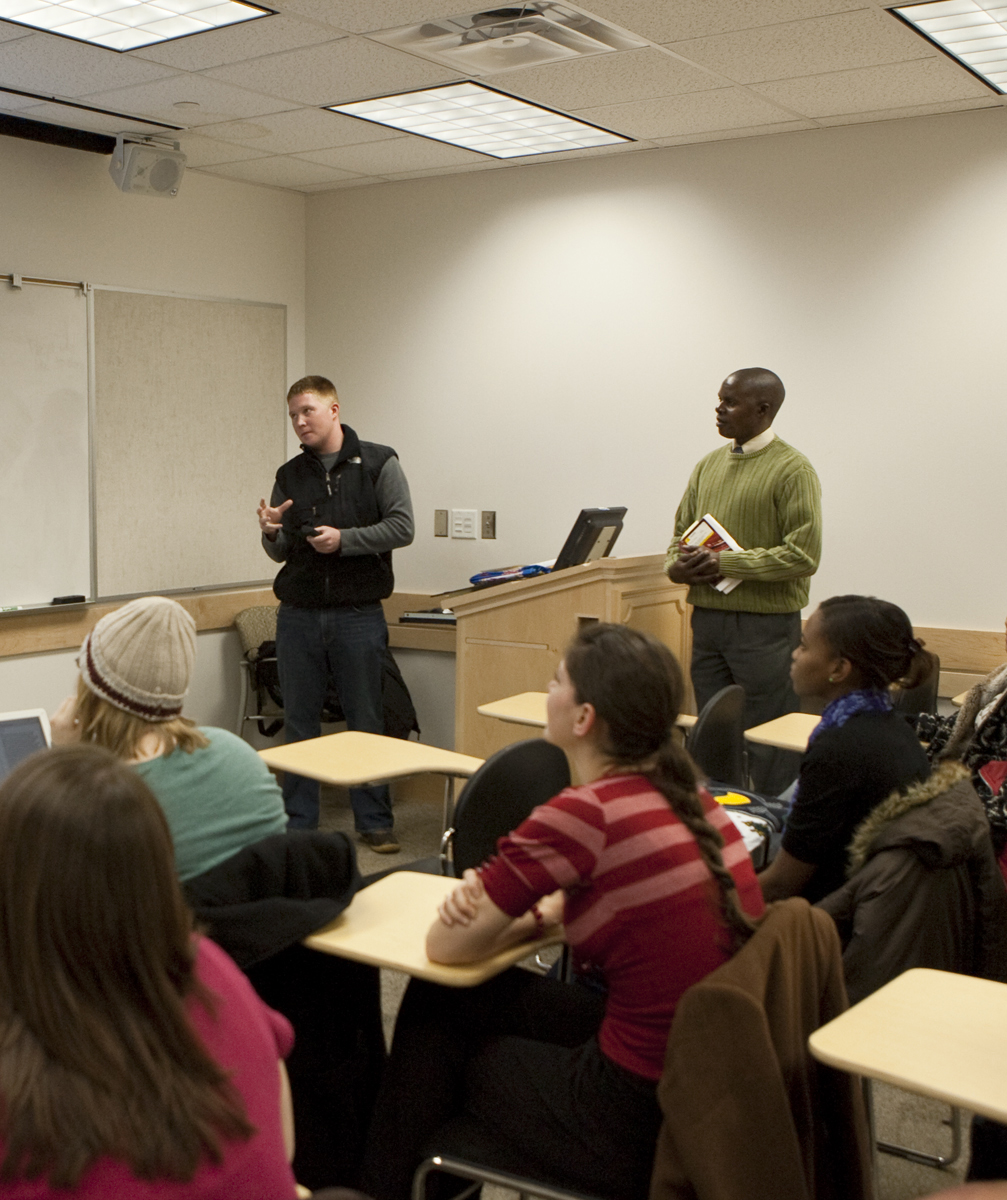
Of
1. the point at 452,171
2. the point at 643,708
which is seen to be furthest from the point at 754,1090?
the point at 452,171

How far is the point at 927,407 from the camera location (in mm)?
Result: 4641

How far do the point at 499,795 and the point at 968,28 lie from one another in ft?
8.75

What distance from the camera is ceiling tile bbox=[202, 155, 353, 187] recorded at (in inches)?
213

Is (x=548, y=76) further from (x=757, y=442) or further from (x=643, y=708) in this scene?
(x=643, y=708)

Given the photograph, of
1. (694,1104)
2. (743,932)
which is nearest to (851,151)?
(743,932)

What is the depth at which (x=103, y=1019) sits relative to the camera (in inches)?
42.5

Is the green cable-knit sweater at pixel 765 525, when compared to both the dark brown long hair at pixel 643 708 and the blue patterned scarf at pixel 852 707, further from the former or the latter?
the dark brown long hair at pixel 643 708

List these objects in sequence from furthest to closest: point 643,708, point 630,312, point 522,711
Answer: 1. point 630,312
2. point 522,711
3. point 643,708

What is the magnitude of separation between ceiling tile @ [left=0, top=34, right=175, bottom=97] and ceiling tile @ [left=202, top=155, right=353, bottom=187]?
1.16m

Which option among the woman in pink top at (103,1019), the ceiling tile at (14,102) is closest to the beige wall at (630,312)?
the ceiling tile at (14,102)

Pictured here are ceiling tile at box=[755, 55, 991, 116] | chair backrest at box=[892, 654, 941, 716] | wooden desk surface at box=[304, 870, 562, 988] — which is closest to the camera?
wooden desk surface at box=[304, 870, 562, 988]

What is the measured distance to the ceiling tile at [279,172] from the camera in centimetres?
541

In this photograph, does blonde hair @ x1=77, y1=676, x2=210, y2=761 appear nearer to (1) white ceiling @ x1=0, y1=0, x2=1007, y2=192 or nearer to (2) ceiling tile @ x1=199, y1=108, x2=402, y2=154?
(1) white ceiling @ x1=0, y1=0, x2=1007, y2=192

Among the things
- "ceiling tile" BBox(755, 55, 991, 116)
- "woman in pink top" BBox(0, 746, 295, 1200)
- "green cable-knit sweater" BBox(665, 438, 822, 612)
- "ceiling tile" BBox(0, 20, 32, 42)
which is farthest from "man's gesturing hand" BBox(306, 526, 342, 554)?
"woman in pink top" BBox(0, 746, 295, 1200)
